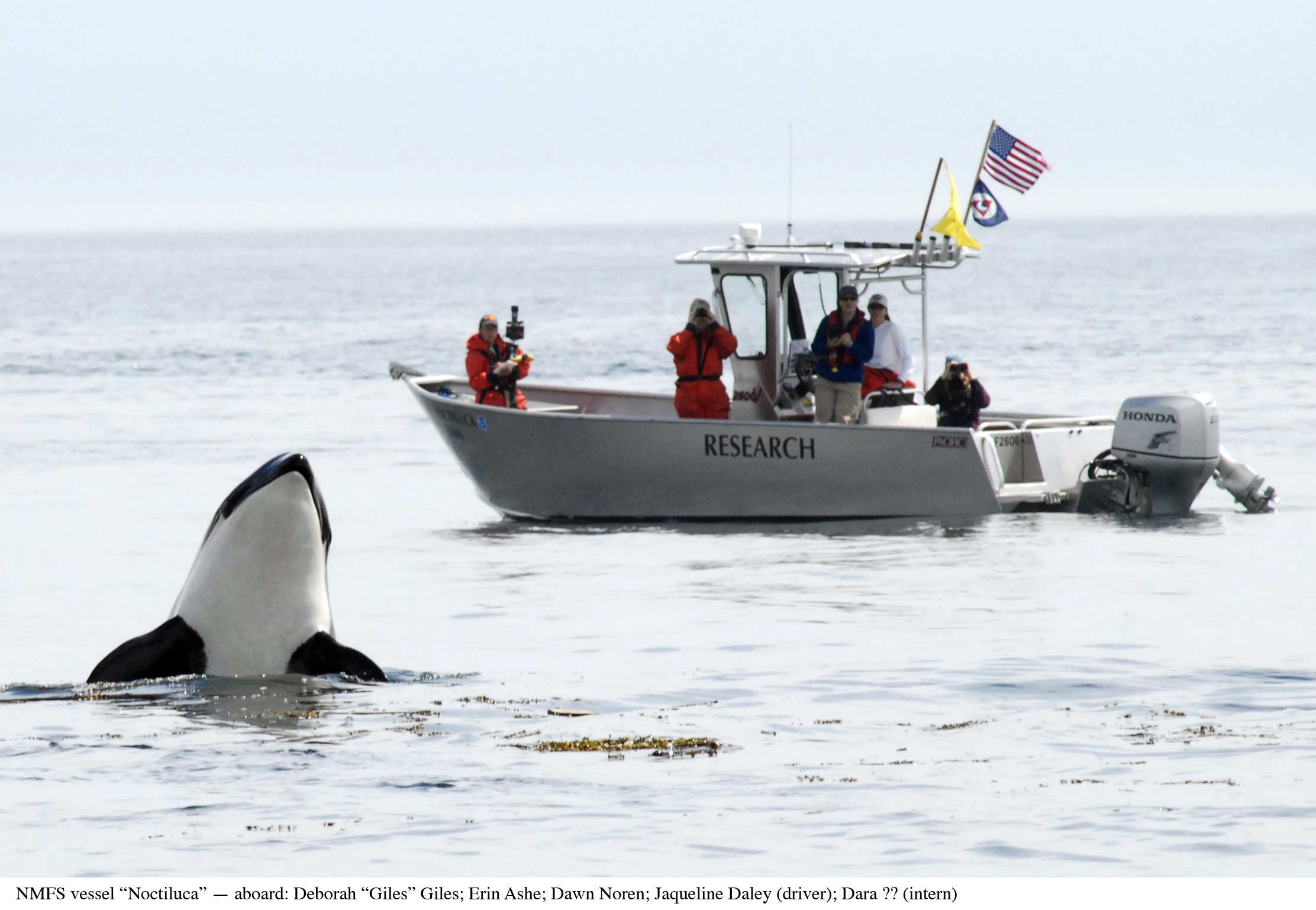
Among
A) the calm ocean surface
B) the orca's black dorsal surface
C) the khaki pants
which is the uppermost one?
the khaki pants

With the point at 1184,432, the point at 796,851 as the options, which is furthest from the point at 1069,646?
the point at 1184,432

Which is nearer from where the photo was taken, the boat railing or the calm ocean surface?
the calm ocean surface

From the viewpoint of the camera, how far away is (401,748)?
8.50m

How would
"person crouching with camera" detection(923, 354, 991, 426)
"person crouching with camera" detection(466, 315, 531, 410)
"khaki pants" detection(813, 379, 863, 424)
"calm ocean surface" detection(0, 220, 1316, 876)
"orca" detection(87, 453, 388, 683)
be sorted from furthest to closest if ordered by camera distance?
"person crouching with camera" detection(466, 315, 531, 410) < "khaki pants" detection(813, 379, 863, 424) < "person crouching with camera" detection(923, 354, 991, 426) < "orca" detection(87, 453, 388, 683) < "calm ocean surface" detection(0, 220, 1316, 876)

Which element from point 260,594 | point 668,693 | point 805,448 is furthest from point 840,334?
point 260,594

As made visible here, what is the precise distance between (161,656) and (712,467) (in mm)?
10036

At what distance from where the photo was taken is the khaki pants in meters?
18.3

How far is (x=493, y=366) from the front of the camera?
1952 cm

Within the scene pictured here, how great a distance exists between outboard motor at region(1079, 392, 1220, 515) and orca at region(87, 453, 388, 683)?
11.2m

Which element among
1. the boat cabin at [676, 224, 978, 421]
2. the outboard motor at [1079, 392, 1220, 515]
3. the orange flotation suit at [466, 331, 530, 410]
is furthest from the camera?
the orange flotation suit at [466, 331, 530, 410]

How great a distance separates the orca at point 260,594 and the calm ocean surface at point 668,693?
18 cm

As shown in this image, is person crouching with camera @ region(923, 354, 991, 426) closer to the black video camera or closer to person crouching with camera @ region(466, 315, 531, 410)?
the black video camera

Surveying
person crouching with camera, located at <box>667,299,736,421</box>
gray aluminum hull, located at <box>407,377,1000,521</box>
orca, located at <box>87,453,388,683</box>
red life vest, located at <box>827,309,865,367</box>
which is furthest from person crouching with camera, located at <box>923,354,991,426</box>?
orca, located at <box>87,453,388,683</box>

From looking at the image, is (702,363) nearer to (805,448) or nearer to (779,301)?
(779,301)
